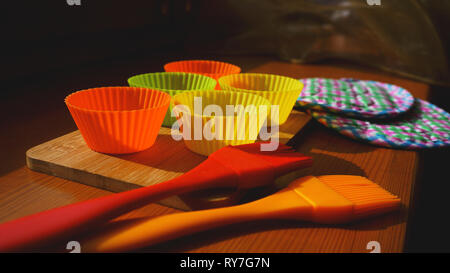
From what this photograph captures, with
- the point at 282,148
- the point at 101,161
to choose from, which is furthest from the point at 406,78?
the point at 101,161

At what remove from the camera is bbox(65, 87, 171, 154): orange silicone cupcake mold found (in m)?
0.42

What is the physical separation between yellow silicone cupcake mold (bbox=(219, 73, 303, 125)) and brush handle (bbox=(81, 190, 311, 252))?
211 mm

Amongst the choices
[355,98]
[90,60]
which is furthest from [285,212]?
[90,60]

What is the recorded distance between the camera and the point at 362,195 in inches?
15.2

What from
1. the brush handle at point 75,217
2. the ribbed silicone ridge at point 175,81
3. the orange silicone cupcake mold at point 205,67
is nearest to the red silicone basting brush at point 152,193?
the brush handle at point 75,217

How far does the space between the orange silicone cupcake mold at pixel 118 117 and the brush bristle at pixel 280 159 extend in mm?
115

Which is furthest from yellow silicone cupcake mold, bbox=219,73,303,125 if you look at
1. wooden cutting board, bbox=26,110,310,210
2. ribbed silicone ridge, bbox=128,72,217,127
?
wooden cutting board, bbox=26,110,310,210

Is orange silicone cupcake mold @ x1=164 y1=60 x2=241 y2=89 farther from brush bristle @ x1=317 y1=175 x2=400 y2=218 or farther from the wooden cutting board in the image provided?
brush bristle @ x1=317 y1=175 x2=400 y2=218

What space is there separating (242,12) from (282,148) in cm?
101

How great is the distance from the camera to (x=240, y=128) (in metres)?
0.45

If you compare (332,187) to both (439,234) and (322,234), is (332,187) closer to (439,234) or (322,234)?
(322,234)
